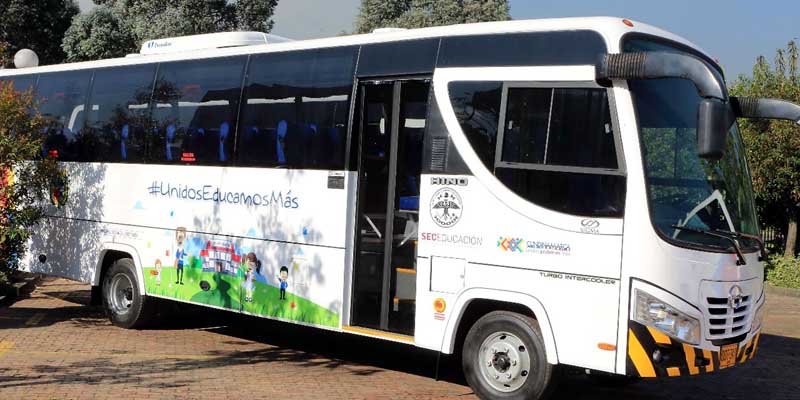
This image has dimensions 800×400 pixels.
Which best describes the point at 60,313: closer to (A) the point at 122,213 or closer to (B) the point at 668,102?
(A) the point at 122,213

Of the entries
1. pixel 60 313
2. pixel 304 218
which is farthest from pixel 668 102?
pixel 60 313

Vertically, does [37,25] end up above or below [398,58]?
above

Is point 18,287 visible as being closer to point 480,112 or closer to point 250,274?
point 250,274

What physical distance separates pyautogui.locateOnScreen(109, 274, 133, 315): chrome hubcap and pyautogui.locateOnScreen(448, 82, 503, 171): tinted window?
6028 mm

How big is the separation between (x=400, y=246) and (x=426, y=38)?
6.82ft

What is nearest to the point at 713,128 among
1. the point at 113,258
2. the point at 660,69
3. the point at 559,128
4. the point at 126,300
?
the point at 660,69

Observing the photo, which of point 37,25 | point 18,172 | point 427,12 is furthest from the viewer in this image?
point 427,12

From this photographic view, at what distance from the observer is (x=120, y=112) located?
1303cm

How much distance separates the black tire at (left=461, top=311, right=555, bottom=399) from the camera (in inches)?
330

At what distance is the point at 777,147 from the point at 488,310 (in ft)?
49.6

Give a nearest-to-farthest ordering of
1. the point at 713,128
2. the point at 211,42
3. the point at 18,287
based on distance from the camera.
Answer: the point at 713,128 < the point at 211,42 < the point at 18,287

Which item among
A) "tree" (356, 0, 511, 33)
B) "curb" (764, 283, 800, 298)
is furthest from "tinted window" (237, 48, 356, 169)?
"tree" (356, 0, 511, 33)

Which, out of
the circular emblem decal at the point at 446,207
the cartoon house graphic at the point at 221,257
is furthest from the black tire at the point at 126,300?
the circular emblem decal at the point at 446,207

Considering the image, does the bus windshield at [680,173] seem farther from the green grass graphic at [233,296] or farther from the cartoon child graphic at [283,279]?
the cartoon child graphic at [283,279]
